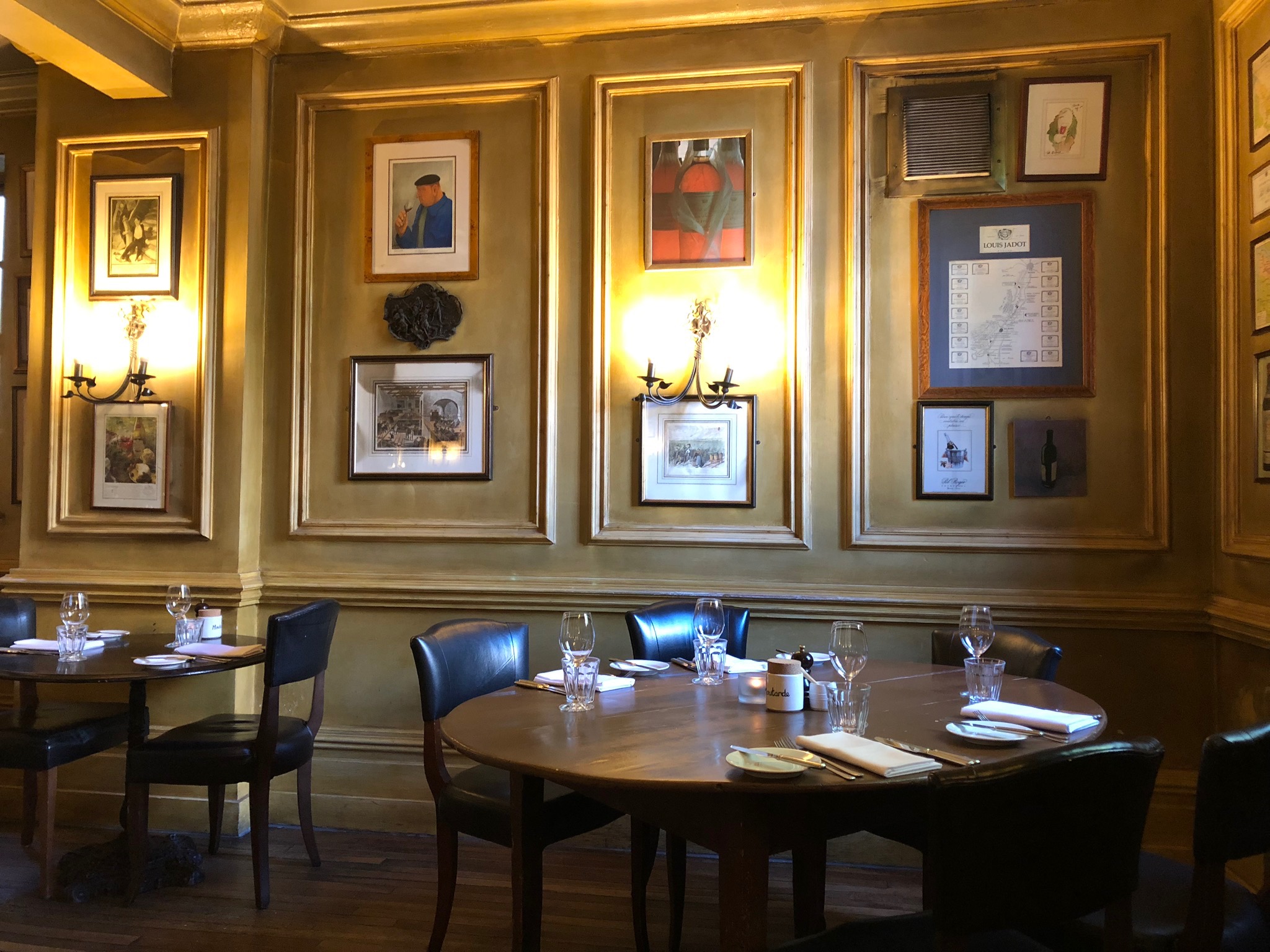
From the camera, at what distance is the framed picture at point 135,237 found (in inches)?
163

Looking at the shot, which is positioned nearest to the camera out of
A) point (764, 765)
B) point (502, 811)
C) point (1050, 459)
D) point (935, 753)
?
point (764, 765)

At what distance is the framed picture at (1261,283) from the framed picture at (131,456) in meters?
4.33

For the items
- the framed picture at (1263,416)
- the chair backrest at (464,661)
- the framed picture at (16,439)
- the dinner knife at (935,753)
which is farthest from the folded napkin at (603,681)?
the framed picture at (16,439)

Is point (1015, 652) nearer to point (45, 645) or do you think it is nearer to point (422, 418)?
point (422, 418)

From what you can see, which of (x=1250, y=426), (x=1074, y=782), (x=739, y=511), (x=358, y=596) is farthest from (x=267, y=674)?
(x=1250, y=426)

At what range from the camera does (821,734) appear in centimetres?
208

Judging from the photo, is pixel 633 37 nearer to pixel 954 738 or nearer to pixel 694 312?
pixel 694 312

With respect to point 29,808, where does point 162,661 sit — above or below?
above

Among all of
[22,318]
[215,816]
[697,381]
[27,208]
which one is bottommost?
[215,816]

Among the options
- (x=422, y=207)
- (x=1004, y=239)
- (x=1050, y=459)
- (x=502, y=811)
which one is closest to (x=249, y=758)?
(x=502, y=811)

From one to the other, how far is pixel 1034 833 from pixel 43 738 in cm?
324

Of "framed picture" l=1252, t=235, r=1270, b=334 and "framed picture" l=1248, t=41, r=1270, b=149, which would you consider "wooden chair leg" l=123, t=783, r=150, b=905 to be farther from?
"framed picture" l=1248, t=41, r=1270, b=149

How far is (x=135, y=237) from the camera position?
416cm

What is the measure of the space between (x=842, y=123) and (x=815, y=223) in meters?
0.42
